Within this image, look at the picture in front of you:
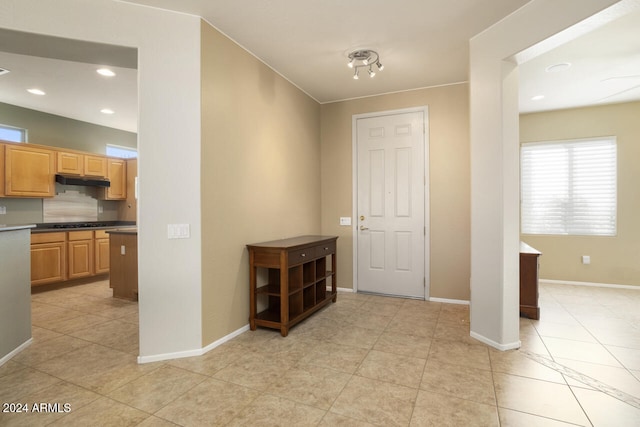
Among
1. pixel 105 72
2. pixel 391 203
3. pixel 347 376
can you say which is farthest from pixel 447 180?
pixel 105 72

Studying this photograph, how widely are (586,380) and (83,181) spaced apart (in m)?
7.02

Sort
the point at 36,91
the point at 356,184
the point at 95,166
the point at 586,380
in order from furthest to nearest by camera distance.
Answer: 1. the point at 95,166
2. the point at 356,184
3. the point at 36,91
4. the point at 586,380

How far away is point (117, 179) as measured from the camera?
6.14 meters

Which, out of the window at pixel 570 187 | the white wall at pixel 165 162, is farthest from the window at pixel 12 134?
the window at pixel 570 187

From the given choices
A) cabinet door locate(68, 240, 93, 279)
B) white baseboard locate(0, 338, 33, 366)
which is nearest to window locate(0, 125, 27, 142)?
cabinet door locate(68, 240, 93, 279)

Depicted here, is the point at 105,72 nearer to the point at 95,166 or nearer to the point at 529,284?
the point at 95,166

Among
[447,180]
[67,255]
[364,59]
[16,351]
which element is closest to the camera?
[16,351]

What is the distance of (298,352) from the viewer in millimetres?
2699

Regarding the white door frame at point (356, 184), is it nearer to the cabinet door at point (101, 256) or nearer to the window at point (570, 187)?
the window at point (570, 187)

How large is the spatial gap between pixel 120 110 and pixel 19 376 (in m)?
4.27

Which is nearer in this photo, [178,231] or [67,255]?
[178,231]

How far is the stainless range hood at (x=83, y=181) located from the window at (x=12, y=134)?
770 millimetres

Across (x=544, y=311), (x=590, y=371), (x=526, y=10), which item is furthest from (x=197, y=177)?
(x=544, y=311)

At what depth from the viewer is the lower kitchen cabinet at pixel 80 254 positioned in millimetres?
5043
